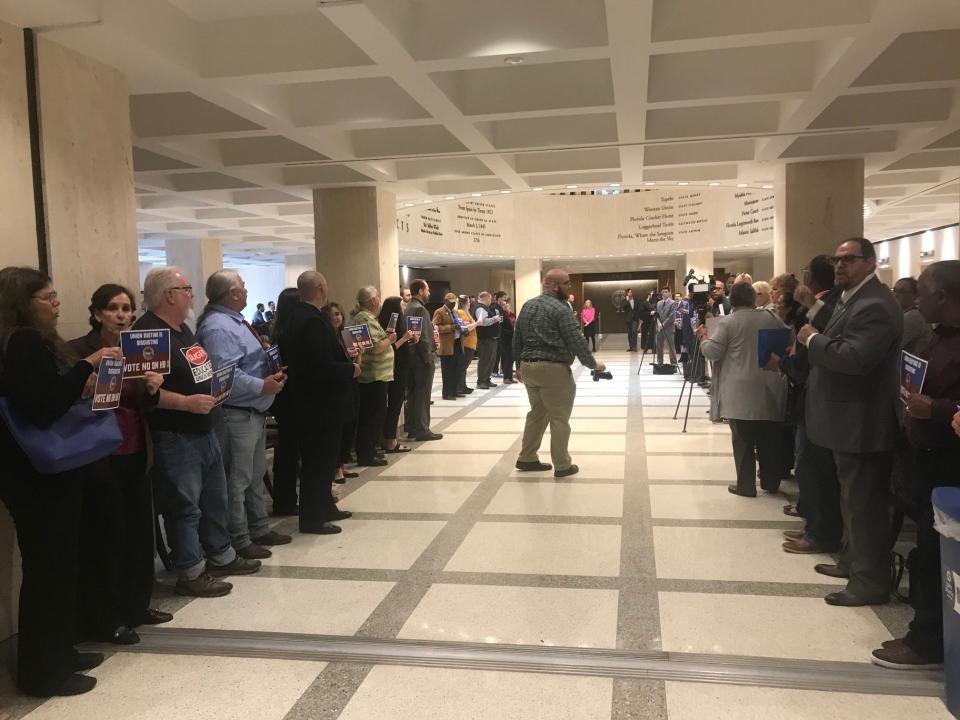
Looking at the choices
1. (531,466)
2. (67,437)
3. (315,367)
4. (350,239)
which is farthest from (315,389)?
(350,239)

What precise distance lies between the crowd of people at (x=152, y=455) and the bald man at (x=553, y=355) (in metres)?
1.72

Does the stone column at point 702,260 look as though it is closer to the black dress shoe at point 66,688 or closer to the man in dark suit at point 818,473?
the man in dark suit at point 818,473

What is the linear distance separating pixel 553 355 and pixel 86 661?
368 cm

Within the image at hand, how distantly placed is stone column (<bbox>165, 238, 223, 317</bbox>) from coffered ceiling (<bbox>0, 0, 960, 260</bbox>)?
526 centimetres

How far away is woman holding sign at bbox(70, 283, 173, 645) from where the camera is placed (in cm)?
299

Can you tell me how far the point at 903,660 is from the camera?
266 centimetres

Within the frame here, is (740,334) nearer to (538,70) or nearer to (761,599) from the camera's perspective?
(761,599)

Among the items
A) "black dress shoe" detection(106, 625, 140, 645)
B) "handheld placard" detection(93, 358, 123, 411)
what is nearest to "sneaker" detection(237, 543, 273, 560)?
"black dress shoe" detection(106, 625, 140, 645)

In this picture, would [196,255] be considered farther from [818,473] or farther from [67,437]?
[818,473]

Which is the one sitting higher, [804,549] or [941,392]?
[941,392]

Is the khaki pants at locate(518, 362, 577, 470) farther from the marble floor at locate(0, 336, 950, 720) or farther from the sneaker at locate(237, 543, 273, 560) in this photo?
the sneaker at locate(237, 543, 273, 560)

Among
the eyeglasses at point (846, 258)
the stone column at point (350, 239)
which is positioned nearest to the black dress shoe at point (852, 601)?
the eyeglasses at point (846, 258)

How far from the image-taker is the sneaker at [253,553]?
401cm

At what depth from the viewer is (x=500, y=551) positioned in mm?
4070
